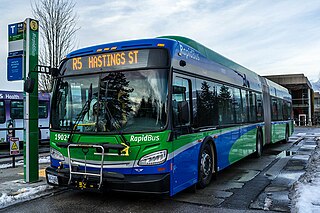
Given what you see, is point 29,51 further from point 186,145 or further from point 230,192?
point 230,192

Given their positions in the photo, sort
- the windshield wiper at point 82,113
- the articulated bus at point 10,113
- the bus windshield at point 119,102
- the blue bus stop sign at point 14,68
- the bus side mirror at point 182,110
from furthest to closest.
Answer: the articulated bus at point 10,113 < the blue bus stop sign at point 14,68 < the windshield wiper at point 82,113 < the bus side mirror at point 182,110 < the bus windshield at point 119,102

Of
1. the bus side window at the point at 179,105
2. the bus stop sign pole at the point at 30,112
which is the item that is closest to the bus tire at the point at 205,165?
the bus side window at the point at 179,105

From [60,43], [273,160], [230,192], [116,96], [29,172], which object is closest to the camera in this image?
[116,96]

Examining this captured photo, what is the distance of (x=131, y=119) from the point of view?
18.8 feet

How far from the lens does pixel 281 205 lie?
6.10 m

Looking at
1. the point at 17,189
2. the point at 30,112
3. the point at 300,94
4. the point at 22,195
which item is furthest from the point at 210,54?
the point at 300,94

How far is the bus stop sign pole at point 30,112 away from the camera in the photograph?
780cm

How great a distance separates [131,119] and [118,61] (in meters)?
1.10

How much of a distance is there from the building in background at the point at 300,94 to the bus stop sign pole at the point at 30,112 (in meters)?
44.0

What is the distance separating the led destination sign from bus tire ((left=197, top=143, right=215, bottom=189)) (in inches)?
90.3

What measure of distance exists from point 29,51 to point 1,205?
140 inches

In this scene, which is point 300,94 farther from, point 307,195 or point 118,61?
point 118,61

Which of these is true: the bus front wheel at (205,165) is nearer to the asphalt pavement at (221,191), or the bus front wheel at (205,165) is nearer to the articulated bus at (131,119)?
the articulated bus at (131,119)

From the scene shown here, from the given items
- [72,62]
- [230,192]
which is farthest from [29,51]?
[230,192]
